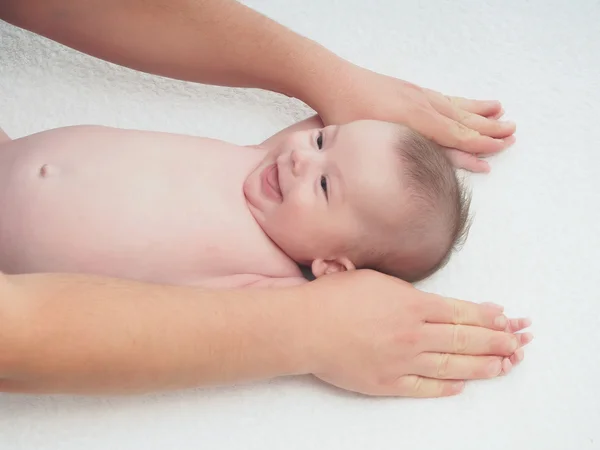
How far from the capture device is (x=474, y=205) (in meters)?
1.28

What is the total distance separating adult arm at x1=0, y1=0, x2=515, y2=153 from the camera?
122 cm

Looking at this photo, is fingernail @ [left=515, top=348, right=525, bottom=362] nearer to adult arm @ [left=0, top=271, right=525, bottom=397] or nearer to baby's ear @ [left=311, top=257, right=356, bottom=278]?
adult arm @ [left=0, top=271, right=525, bottom=397]

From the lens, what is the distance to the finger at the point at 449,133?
127 centimetres

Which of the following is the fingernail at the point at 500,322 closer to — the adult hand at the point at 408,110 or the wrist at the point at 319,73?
the adult hand at the point at 408,110

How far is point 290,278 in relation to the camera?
1147 millimetres

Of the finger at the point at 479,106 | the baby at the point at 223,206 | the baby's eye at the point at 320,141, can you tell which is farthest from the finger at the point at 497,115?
the baby's eye at the point at 320,141

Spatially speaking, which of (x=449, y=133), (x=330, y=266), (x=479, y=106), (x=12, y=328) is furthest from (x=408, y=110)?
(x=12, y=328)

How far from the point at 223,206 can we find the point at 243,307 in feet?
0.73

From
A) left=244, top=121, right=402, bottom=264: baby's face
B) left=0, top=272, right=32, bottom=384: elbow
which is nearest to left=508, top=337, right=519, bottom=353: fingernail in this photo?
left=244, top=121, right=402, bottom=264: baby's face

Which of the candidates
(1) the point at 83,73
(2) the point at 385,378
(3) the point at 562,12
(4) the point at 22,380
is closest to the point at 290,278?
(2) the point at 385,378

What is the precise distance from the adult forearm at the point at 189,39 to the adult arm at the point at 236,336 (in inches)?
16.4

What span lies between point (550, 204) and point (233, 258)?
1.89 feet

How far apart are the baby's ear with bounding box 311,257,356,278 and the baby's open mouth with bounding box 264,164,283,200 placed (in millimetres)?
120

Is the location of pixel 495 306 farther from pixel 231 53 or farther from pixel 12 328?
pixel 12 328
